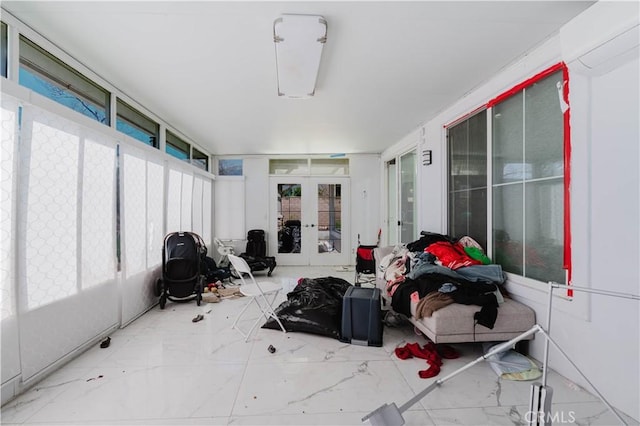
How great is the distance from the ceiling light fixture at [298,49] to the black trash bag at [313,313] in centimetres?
220

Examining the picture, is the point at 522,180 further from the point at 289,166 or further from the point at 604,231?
the point at 289,166

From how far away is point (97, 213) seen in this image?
257cm

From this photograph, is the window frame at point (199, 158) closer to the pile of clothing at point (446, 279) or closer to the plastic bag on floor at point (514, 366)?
the pile of clothing at point (446, 279)

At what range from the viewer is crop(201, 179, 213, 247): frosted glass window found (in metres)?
5.56

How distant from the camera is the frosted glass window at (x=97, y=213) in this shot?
2.44 meters

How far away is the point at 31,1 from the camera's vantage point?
1.75 metres

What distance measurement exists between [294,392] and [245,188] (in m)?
4.94

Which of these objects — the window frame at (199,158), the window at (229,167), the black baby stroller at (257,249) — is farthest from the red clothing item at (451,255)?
the window at (229,167)

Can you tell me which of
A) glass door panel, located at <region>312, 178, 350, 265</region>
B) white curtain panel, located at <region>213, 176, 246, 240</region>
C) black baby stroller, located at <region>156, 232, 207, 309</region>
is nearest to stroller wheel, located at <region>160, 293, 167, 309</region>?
black baby stroller, located at <region>156, 232, 207, 309</region>

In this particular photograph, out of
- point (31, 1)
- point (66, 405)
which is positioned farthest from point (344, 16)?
point (66, 405)

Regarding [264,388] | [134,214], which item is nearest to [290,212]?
[134,214]

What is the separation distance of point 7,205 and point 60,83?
113 cm

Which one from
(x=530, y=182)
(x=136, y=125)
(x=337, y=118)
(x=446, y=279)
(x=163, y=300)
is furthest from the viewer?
(x=337, y=118)

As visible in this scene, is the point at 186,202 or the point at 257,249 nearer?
the point at 186,202
